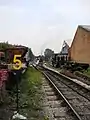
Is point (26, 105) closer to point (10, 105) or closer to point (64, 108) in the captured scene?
point (10, 105)

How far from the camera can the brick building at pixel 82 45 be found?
132 feet

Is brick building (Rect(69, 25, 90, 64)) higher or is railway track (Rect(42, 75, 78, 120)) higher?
brick building (Rect(69, 25, 90, 64))

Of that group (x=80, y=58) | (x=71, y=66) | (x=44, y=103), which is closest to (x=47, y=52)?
(x=80, y=58)

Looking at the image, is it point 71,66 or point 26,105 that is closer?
point 26,105

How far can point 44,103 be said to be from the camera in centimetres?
1126

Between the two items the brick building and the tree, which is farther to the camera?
the tree

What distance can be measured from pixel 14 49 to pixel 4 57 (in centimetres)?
84

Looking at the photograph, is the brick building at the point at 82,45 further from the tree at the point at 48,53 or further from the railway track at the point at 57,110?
the tree at the point at 48,53

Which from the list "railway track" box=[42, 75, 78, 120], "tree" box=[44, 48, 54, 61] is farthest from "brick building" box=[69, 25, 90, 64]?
"tree" box=[44, 48, 54, 61]

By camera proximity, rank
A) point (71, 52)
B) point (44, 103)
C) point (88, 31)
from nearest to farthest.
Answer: point (44, 103) → point (88, 31) → point (71, 52)

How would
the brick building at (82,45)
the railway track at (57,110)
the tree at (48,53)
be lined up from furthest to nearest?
the tree at (48,53), the brick building at (82,45), the railway track at (57,110)

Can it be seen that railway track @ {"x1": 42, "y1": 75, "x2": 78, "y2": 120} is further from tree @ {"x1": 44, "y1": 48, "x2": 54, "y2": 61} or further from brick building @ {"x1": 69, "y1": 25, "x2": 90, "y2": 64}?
tree @ {"x1": 44, "y1": 48, "x2": 54, "y2": 61}

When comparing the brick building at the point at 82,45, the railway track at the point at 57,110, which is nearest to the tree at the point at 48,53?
the brick building at the point at 82,45

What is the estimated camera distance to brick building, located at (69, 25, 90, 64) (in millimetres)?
40156
